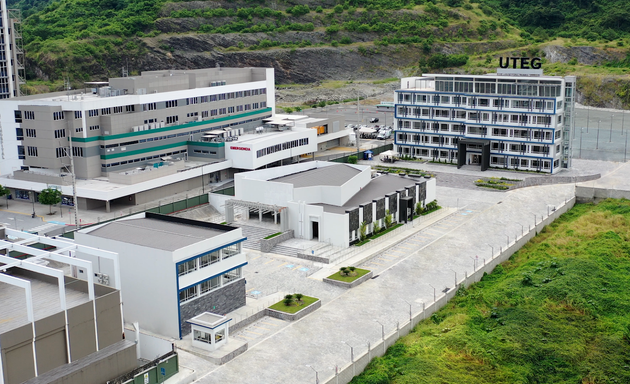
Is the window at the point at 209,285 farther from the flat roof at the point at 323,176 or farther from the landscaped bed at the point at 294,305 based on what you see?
the flat roof at the point at 323,176

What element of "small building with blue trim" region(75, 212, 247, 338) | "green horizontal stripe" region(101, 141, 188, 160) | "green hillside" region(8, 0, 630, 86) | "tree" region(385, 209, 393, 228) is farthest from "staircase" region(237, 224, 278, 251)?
"green hillside" region(8, 0, 630, 86)

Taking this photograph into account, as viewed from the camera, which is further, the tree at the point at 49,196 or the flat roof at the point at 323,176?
the tree at the point at 49,196

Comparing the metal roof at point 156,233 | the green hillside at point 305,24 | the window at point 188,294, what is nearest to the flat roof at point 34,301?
the metal roof at point 156,233

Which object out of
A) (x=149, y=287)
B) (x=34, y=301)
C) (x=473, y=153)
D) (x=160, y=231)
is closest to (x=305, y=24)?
(x=473, y=153)

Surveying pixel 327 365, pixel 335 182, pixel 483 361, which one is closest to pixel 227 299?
pixel 327 365

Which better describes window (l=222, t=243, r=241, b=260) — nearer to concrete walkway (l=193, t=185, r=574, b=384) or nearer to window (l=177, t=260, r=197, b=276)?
window (l=177, t=260, r=197, b=276)

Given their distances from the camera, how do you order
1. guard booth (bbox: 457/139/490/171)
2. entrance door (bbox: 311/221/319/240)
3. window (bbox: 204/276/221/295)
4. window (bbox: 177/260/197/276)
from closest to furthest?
1. window (bbox: 177/260/197/276)
2. window (bbox: 204/276/221/295)
3. entrance door (bbox: 311/221/319/240)
4. guard booth (bbox: 457/139/490/171)

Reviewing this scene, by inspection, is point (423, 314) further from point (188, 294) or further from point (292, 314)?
point (188, 294)
